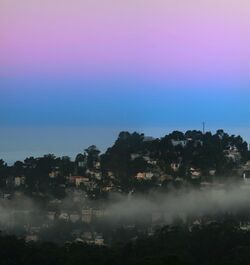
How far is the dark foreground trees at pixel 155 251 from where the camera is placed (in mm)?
10398

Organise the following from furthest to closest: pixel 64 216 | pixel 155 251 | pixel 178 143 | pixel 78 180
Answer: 1. pixel 178 143
2. pixel 78 180
3. pixel 64 216
4. pixel 155 251

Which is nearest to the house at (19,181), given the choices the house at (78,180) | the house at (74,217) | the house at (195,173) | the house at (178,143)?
the house at (78,180)

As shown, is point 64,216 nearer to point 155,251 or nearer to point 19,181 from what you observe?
point 19,181

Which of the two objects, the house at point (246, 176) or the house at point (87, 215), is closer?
the house at point (87, 215)

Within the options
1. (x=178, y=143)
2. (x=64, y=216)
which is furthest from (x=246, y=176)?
(x=64, y=216)

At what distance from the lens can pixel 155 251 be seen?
11328 mm

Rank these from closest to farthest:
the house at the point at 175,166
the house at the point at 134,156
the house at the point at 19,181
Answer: the house at the point at 19,181
the house at the point at 175,166
the house at the point at 134,156

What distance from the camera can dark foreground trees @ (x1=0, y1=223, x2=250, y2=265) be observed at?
1040 centimetres

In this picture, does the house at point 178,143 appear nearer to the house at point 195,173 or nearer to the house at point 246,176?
the house at point 195,173

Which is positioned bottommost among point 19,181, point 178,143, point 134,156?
point 19,181

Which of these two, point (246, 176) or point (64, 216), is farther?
point (246, 176)

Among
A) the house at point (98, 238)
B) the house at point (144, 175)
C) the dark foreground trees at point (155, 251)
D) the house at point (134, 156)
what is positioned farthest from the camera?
the house at point (134, 156)

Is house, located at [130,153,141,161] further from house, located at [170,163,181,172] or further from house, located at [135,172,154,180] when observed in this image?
house, located at [170,163,181,172]

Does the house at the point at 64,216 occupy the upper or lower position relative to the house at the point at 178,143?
lower
